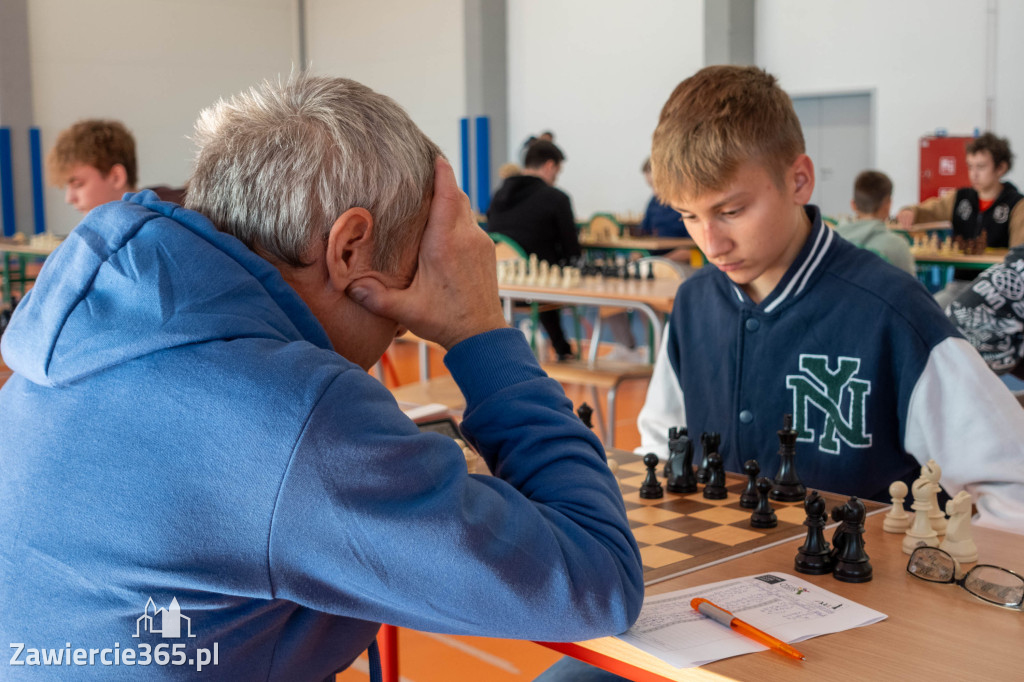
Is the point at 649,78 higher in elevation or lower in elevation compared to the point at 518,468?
higher

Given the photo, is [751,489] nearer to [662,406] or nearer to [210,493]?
[662,406]

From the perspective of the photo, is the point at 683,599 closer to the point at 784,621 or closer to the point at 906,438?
the point at 784,621

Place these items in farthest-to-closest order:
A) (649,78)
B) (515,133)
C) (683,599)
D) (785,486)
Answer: (515,133) < (649,78) < (785,486) < (683,599)

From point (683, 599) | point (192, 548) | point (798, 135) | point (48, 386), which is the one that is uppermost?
point (798, 135)

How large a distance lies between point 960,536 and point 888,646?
1.13 ft

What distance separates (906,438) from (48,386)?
142 centimetres

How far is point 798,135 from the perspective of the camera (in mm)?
1921

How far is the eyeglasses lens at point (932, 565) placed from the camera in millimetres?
1220

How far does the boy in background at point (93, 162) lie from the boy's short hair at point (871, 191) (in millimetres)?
4115

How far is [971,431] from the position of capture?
1.58 metres

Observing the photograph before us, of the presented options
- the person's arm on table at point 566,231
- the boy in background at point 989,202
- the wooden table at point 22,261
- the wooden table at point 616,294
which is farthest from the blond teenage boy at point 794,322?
the wooden table at point 22,261

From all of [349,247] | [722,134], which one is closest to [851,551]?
[349,247]

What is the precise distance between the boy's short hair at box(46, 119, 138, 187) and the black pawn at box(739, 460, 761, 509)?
3.72m

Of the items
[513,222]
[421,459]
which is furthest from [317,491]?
[513,222]
